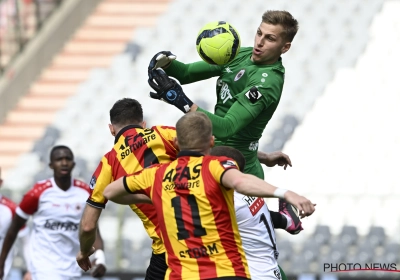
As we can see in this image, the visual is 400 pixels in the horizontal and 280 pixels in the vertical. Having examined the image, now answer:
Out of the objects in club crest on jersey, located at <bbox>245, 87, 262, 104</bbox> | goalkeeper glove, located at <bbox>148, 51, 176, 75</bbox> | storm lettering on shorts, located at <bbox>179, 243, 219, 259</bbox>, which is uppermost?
goalkeeper glove, located at <bbox>148, 51, 176, 75</bbox>

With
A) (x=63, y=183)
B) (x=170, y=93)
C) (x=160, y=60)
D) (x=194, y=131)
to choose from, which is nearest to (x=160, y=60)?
(x=160, y=60)

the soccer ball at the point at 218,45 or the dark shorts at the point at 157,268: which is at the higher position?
the soccer ball at the point at 218,45

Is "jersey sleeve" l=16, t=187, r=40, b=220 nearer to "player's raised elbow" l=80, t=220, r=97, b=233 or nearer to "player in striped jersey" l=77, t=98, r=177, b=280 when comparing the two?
"player in striped jersey" l=77, t=98, r=177, b=280

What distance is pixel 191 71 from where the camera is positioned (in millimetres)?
7098

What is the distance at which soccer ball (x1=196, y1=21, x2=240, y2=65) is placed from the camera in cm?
652

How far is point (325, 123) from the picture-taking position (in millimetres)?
15375

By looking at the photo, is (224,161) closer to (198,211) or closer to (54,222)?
(198,211)

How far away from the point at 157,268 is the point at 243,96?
1.37 m

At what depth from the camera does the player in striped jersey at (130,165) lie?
257 inches

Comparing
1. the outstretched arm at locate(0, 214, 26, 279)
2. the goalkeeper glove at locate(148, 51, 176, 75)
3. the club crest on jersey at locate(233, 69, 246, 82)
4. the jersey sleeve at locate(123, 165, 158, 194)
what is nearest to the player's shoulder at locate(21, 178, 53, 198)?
the outstretched arm at locate(0, 214, 26, 279)

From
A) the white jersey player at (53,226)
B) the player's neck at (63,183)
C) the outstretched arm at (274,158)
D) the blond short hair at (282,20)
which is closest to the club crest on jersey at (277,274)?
the outstretched arm at (274,158)

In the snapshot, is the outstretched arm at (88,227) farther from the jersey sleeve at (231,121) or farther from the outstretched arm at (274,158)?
the outstretched arm at (274,158)

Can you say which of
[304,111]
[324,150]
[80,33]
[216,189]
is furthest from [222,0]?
[216,189]

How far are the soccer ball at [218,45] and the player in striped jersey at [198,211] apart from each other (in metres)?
0.99
